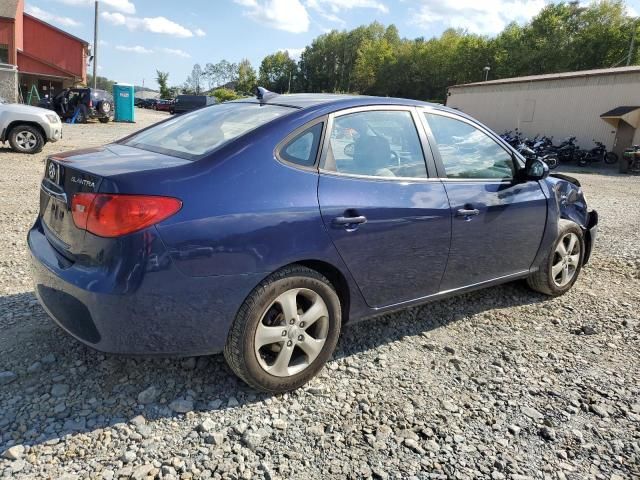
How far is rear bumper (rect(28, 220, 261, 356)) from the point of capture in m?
2.21

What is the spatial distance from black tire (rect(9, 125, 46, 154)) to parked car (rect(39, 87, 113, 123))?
41.9ft

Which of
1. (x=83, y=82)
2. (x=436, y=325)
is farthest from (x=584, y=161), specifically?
(x=83, y=82)

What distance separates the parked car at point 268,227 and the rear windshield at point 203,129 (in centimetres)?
2

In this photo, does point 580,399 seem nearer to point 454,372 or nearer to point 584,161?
point 454,372

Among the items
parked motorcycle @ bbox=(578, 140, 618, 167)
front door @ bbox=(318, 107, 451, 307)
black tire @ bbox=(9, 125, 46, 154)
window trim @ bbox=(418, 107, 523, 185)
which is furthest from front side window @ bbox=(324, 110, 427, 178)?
parked motorcycle @ bbox=(578, 140, 618, 167)

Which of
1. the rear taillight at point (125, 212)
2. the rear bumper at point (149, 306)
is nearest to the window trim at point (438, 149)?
the rear bumper at point (149, 306)

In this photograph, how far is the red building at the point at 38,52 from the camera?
3169cm

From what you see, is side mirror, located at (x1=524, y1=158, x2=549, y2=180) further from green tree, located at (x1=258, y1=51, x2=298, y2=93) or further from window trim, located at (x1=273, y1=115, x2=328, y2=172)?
green tree, located at (x1=258, y1=51, x2=298, y2=93)

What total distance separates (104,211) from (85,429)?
107 cm

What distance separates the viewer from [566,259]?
4.37 m

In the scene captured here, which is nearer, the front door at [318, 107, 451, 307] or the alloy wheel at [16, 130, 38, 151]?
the front door at [318, 107, 451, 307]

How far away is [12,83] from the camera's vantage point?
19359 millimetres

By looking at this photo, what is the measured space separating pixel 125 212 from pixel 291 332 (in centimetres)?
105

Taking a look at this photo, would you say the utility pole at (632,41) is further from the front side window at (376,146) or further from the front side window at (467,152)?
the front side window at (376,146)
